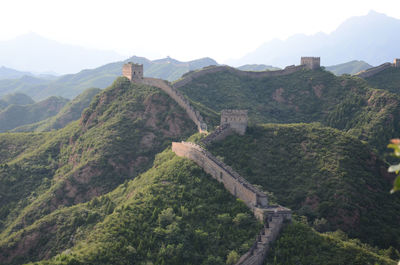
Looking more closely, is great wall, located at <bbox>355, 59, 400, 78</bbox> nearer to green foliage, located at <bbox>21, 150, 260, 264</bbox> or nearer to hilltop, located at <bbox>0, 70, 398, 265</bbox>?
hilltop, located at <bbox>0, 70, 398, 265</bbox>

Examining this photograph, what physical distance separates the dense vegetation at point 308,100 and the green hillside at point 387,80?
8827 mm

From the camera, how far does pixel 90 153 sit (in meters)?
72.0

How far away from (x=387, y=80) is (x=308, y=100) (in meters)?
22.6

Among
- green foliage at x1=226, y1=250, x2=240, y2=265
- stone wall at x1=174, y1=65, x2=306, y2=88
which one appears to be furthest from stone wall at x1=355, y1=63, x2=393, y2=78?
green foliage at x1=226, y1=250, x2=240, y2=265

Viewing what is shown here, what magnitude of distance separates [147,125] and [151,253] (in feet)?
127

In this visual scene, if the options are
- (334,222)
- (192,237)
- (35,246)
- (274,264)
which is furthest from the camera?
(35,246)

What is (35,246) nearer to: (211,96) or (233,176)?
(233,176)

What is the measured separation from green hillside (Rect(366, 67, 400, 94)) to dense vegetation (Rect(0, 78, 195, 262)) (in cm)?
5546

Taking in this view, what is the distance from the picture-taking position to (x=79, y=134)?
80250 mm

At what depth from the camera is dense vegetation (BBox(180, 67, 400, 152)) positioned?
85312 mm

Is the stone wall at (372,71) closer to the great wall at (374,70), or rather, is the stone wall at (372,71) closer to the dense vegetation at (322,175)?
the great wall at (374,70)

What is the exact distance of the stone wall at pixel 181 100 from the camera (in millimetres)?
69562

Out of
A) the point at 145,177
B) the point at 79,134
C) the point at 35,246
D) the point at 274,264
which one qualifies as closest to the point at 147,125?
the point at 79,134

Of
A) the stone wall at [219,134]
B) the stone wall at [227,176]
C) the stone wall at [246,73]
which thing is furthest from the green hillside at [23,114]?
the stone wall at [227,176]
